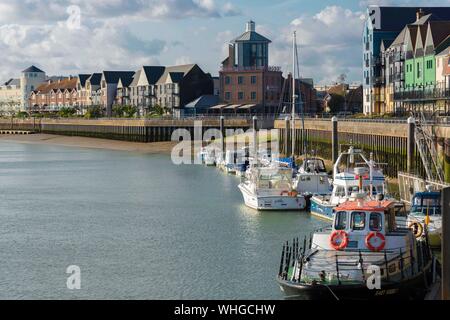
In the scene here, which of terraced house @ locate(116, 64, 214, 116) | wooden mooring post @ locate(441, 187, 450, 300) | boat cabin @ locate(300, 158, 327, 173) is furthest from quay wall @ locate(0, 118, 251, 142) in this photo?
wooden mooring post @ locate(441, 187, 450, 300)

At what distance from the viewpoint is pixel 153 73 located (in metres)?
162

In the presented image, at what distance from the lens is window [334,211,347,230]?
29.5 metres

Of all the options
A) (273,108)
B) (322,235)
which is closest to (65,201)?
(322,235)

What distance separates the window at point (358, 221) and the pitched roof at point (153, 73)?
133587 mm

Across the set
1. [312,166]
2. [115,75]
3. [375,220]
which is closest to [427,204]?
[375,220]

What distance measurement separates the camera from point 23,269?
34938 millimetres

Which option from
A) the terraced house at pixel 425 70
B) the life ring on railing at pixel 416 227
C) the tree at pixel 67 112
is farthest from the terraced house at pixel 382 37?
the tree at pixel 67 112

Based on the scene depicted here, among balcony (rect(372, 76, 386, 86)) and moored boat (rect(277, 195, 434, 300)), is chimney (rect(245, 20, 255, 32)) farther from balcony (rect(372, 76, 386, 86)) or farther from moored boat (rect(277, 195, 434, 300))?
moored boat (rect(277, 195, 434, 300))

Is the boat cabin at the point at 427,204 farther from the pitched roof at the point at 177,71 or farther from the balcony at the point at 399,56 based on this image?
the pitched roof at the point at 177,71

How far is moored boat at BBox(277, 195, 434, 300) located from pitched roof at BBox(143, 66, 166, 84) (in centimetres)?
13257

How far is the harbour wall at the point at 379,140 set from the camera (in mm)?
52438

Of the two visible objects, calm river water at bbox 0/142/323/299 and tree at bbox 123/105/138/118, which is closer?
calm river water at bbox 0/142/323/299

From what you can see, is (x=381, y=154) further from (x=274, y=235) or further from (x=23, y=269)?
(x=23, y=269)

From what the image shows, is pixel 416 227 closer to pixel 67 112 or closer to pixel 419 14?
pixel 419 14
